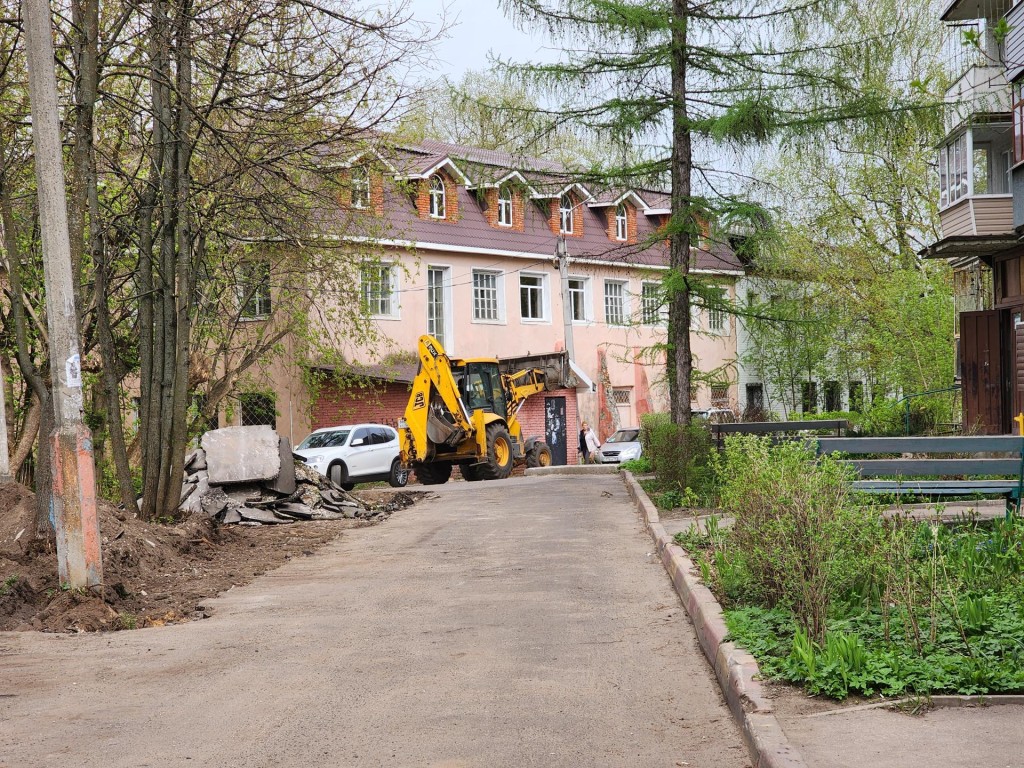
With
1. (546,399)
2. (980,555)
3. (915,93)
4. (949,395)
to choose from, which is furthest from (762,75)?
(546,399)

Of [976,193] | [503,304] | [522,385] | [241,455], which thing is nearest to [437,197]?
[503,304]

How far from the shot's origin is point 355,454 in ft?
96.3

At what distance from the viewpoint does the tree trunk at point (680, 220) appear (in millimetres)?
17812

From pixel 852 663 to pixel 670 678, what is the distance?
1.25 meters

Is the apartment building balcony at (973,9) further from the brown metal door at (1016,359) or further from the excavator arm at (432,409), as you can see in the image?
the excavator arm at (432,409)

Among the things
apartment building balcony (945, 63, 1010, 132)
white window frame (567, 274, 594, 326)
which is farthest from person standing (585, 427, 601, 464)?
apartment building balcony (945, 63, 1010, 132)

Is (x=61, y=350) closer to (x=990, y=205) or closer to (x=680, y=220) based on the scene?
(x=680, y=220)

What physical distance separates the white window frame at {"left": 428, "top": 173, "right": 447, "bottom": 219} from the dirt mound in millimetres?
24478

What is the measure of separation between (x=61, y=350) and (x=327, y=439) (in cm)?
2043

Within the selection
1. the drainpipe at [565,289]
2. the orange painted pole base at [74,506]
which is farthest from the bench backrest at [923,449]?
the drainpipe at [565,289]

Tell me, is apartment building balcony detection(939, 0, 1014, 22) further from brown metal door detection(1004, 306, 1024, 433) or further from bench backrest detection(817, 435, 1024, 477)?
bench backrest detection(817, 435, 1024, 477)

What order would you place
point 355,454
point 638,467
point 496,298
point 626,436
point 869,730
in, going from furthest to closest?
point 496,298 → point 626,436 → point 355,454 → point 638,467 → point 869,730

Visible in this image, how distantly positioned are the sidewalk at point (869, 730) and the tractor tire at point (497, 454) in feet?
70.3

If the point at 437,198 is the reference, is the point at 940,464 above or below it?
below
